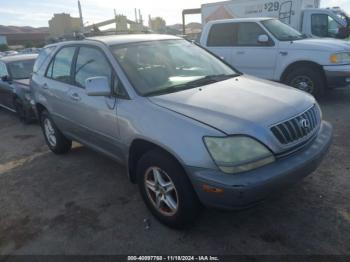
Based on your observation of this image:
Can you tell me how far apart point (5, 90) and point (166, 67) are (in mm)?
6379

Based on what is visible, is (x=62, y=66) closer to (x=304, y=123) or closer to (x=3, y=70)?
(x=304, y=123)

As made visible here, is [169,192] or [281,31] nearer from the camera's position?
[169,192]

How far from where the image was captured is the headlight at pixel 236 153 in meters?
2.55

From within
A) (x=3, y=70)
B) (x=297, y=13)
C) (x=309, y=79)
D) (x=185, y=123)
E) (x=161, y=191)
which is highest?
(x=297, y=13)

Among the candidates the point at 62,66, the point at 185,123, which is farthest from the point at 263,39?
the point at 185,123

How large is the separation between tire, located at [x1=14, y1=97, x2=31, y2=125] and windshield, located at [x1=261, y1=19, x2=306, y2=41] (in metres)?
5.89

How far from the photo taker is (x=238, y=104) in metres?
2.95

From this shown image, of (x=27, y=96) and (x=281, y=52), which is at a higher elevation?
(x=281, y=52)

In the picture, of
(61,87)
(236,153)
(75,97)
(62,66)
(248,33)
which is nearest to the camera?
(236,153)

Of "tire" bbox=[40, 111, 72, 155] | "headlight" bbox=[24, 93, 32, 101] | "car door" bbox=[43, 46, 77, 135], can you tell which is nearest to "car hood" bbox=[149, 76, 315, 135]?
"car door" bbox=[43, 46, 77, 135]

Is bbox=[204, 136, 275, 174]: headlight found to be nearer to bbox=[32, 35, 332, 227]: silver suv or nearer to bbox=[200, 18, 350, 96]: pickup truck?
bbox=[32, 35, 332, 227]: silver suv

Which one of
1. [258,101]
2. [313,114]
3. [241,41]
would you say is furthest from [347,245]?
[241,41]

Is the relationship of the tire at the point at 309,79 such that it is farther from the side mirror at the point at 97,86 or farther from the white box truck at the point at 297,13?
the side mirror at the point at 97,86

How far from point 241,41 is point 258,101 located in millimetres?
5387
